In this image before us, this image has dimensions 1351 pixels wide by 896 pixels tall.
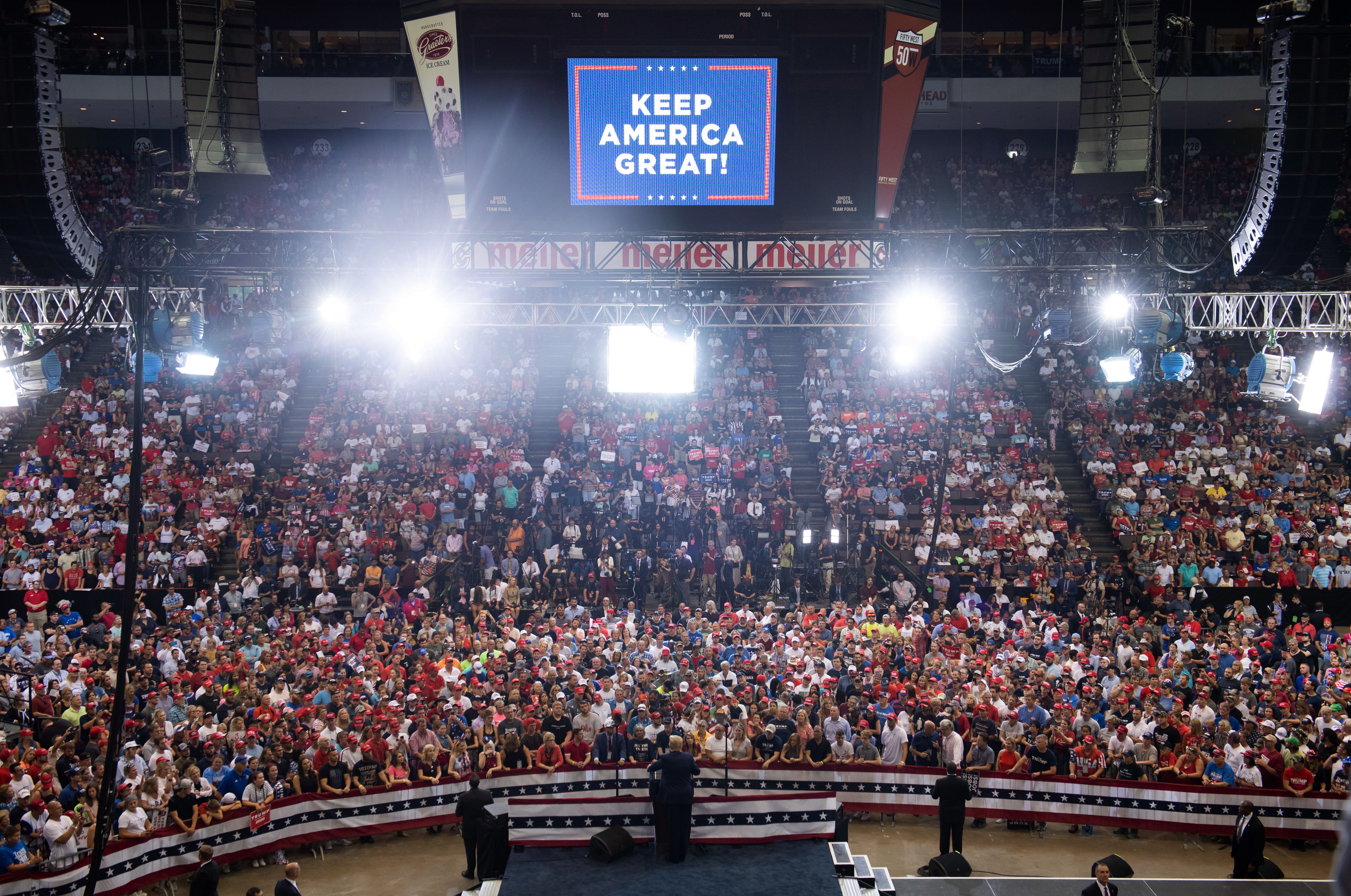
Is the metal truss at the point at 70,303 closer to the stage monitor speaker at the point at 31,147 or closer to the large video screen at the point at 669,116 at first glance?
the stage monitor speaker at the point at 31,147

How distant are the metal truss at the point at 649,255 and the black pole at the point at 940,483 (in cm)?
221

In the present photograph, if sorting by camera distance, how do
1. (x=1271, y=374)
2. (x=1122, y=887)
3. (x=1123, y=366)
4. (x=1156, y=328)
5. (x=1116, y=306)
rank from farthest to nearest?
(x=1271, y=374)
(x=1123, y=366)
(x=1116, y=306)
(x=1156, y=328)
(x=1122, y=887)

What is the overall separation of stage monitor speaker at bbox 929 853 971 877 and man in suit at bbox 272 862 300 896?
6.83 metres

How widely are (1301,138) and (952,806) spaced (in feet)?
28.1

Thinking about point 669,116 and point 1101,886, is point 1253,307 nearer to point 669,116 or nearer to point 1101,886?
point 669,116

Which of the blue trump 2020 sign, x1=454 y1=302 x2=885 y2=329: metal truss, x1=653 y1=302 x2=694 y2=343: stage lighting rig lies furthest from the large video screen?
x1=454 y1=302 x2=885 y2=329: metal truss

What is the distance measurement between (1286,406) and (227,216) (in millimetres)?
30652

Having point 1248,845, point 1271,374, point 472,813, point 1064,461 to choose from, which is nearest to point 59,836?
point 472,813

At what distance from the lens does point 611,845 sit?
1155 cm

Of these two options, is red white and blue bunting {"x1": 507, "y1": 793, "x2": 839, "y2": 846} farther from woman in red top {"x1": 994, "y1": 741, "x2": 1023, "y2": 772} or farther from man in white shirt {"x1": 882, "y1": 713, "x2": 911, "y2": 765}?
woman in red top {"x1": 994, "y1": 741, "x2": 1023, "y2": 772}

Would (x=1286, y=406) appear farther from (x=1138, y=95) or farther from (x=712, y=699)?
(x=712, y=699)

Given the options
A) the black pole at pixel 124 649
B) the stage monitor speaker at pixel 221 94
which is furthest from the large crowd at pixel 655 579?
the stage monitor speaker at pixel 221 94

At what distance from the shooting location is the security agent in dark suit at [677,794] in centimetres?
1144

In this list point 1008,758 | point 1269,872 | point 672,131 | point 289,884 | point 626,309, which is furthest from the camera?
point 626,309
